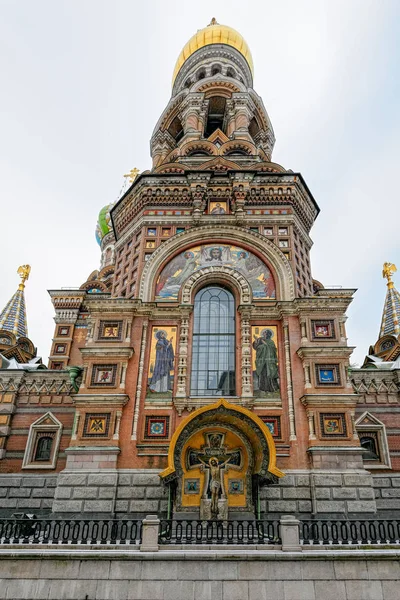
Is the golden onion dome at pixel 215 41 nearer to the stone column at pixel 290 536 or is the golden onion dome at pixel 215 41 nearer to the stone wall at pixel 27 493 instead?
the stone wall at pixel 27 493

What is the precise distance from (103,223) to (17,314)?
2201 centimetres

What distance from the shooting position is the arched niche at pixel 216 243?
20562 mm

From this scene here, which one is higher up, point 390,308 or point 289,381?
point 390,308

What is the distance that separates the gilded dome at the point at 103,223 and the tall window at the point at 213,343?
1107 inches

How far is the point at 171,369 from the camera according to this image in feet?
61.3

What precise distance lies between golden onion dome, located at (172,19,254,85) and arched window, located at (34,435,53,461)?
32.3 metres

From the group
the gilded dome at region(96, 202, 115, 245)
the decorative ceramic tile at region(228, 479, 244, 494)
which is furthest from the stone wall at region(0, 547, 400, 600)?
the gilded dome at region(96, 202, 115, 245)

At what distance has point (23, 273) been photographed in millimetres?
29000

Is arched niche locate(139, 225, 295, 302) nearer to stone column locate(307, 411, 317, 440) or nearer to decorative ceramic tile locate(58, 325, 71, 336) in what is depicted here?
stone column locate(307, 411, 317, 440)

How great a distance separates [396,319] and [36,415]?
19.0m

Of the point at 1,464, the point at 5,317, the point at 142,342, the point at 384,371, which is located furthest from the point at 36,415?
the point at 384,371

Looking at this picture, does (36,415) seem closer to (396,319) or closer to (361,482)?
(361,482)

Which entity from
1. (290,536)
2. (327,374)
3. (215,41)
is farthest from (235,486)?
(215,41)

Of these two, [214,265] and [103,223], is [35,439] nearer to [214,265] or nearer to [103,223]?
[214,265]
